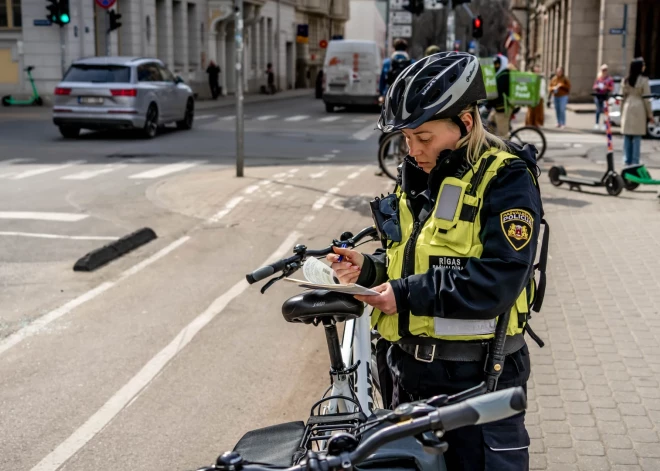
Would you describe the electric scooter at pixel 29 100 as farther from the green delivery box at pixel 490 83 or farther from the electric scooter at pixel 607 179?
the electric scooter at pixel 607 179

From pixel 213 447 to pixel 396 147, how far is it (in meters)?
10.1

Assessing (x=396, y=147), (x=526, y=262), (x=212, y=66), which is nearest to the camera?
(x=526, y=262)

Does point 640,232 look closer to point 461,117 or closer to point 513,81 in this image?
point 513,81

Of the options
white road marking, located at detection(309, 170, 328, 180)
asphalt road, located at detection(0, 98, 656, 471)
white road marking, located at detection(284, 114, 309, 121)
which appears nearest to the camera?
asphalt road, located at detection(0, 98, 656, 471)

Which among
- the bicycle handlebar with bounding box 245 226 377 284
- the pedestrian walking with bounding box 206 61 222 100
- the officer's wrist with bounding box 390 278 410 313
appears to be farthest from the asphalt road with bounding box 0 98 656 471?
the pedestrian walking with bounding box 206 61 222 100

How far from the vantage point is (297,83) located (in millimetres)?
69688

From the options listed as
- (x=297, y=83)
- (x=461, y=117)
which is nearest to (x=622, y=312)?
(x=461, y=117)

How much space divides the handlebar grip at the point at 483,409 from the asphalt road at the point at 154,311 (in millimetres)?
2962

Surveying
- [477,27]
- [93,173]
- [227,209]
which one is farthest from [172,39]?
[227,209]

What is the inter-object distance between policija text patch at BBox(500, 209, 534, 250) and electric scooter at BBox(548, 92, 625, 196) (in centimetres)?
1068

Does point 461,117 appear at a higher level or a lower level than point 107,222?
higher

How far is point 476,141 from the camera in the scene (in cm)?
266

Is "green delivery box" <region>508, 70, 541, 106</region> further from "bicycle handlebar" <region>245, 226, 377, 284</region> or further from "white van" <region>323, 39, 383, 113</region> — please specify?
"white van" <region>323, 39, 383, 113</region>

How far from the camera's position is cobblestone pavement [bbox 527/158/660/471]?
462cm
